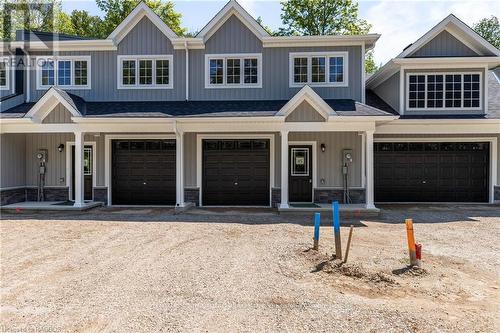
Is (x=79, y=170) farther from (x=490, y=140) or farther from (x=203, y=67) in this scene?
(x=490, y=140)

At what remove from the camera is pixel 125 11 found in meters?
29.5

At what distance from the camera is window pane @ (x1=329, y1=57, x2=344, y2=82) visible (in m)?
13.2

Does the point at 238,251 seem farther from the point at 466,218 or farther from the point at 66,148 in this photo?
the point at 66,148

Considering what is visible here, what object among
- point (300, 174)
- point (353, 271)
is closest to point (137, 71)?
point (300, 174)

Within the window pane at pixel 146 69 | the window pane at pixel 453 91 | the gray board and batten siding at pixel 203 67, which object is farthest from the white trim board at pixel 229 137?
the window pane at pixel 453 91

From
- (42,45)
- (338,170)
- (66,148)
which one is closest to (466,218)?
(338,170)

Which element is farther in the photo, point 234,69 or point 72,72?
point 72,72

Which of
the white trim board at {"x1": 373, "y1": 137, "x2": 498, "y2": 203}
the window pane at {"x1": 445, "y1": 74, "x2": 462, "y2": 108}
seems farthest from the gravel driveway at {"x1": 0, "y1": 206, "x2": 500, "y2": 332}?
the window pane at {"x1": 445, "y1": 74, "x2": 462, "y2": 108}

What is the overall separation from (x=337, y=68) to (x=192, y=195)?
7.26 m

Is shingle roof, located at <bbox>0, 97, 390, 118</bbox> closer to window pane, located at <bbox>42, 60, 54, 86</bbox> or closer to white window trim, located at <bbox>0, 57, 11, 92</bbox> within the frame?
window pane, located at <bbox>42, 60, 54, 86</bbox>

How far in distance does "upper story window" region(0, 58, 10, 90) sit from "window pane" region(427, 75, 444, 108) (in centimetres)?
1654

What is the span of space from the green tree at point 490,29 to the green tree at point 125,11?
3011 centimetres

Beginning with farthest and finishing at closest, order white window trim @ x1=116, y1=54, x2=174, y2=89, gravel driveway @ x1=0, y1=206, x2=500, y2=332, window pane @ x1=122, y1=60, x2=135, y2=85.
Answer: window pane @ x1=122, y1=60, x2=135, y2=85 → white window trim @ x1=116, y1=54, x2=174, y2=89 → gravel driveway @ x1=0, y1=206, x2=500, y2=332

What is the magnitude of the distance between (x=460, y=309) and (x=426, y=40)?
38.7 ft
